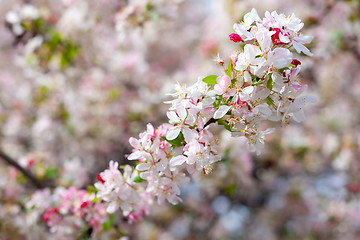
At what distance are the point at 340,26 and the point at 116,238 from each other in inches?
116

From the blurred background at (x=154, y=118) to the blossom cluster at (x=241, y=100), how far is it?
1265 mm

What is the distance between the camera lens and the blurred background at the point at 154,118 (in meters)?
2.91

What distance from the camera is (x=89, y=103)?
418cm

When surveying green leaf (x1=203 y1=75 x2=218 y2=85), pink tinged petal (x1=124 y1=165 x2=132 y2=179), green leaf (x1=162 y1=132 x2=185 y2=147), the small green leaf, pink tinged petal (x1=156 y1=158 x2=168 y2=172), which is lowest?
pink tinged petal (x1=156 y1=158 x2=168 y2=172)

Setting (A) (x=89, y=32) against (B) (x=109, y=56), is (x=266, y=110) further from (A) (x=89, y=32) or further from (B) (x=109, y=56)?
(B) (x=109, y=56)

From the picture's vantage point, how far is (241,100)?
1138 mm

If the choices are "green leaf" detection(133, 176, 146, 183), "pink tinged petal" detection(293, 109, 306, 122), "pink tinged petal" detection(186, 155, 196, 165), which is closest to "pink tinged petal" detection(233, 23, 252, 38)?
"pink tinged petal" detection(293, 109, 306, 122)

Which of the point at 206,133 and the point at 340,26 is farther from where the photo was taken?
the point at 340,26

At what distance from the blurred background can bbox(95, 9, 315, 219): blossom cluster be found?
1.27m

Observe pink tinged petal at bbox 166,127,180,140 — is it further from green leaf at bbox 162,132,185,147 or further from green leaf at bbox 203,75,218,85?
green leaf at bbox 203,75,218,85

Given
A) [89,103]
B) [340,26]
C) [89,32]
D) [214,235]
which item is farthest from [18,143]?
[340,26]

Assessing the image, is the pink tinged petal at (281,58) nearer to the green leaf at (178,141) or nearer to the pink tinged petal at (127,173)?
the green leaf at (178,141)

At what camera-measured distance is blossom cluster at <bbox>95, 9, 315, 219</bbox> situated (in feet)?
3.68

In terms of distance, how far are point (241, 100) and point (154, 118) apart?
2754mm
